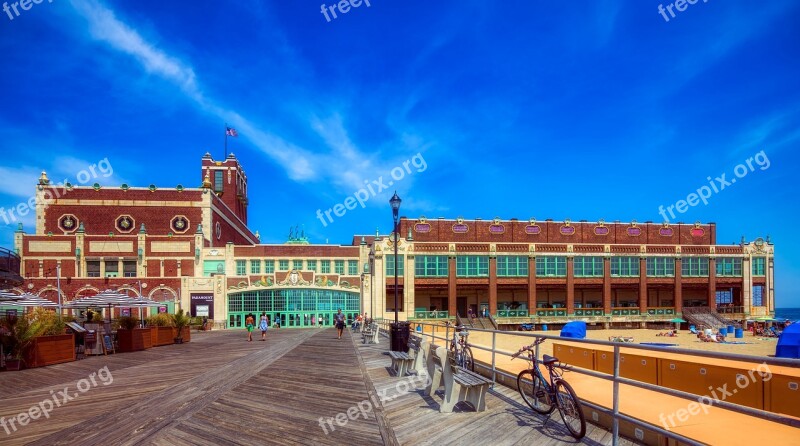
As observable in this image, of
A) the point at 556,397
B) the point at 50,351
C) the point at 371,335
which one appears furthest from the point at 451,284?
the point at 556,397

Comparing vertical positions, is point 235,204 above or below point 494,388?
above

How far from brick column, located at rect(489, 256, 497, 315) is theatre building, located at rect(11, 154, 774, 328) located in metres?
0.10

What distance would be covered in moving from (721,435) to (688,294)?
56717 mm

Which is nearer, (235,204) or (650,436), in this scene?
(650,436)

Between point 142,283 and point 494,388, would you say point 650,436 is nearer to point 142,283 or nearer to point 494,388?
point 494,388

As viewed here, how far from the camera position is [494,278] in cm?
4962

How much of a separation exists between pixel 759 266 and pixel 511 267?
2797 cm

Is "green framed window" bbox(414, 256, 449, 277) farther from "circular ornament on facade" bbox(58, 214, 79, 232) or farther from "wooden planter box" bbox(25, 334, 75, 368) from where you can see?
"wooden planter box" bbox(25, 334, 75, 368)

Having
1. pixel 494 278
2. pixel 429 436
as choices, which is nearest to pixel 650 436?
pixel 429 436

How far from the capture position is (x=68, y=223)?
47188 millimetres

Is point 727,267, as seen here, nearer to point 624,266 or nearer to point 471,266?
point 624,266

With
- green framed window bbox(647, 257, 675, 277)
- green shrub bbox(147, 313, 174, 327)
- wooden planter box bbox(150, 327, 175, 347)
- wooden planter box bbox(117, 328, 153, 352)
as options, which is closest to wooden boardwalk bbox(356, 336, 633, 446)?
wooden planter box bbox(117, 328, 153, 352)

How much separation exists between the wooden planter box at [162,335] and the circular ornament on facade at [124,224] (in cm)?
2721

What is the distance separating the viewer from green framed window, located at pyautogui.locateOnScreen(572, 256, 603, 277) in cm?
5125
